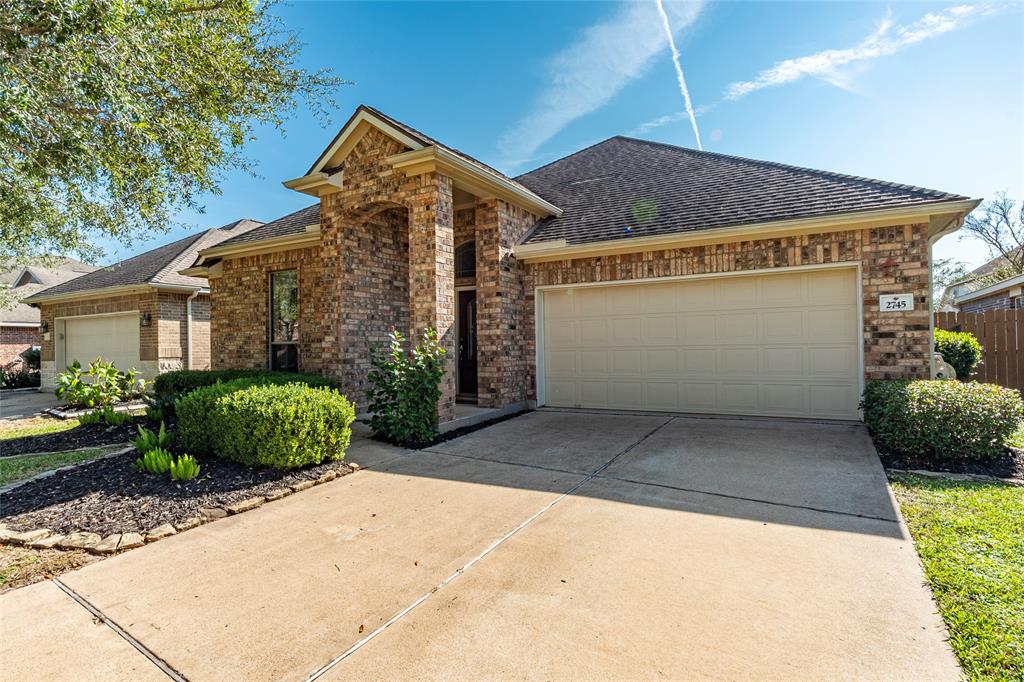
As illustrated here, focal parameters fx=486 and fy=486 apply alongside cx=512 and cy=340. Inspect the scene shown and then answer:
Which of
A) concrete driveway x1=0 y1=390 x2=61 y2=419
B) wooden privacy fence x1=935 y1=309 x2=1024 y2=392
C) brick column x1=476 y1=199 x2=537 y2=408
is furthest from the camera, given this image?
concrete driveway x1=0 y1=390 x2=61 y2=419

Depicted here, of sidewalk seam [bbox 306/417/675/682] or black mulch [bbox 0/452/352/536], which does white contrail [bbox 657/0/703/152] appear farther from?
black mulch [bbox 0/452/352/536]

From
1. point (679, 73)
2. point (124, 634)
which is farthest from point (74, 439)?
point (679, 73)

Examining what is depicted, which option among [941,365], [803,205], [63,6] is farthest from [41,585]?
[941,365]

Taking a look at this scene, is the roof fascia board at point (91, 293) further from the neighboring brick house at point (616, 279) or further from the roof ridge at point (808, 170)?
the roof ridge at point (808, 170)

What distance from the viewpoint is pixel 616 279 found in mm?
8781

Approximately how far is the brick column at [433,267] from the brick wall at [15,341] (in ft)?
67.6

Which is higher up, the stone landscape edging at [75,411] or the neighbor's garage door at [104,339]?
the neighbor's garage door at [104,339]

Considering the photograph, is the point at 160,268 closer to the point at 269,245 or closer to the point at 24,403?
the point at 24,403

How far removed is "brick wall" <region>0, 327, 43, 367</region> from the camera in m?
19.5

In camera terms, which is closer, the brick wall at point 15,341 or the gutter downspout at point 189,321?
the gutter downspout at point 189,321

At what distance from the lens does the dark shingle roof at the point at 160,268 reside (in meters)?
14.1

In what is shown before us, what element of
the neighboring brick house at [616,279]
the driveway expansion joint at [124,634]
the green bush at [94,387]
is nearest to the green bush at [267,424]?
the neighboring brick house at [616,279]

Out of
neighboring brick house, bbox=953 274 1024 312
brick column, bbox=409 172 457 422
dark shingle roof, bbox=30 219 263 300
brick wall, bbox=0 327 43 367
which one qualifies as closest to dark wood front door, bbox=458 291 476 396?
brick column, bbox=409 172 457 422

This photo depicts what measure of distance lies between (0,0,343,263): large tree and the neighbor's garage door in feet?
19.4
